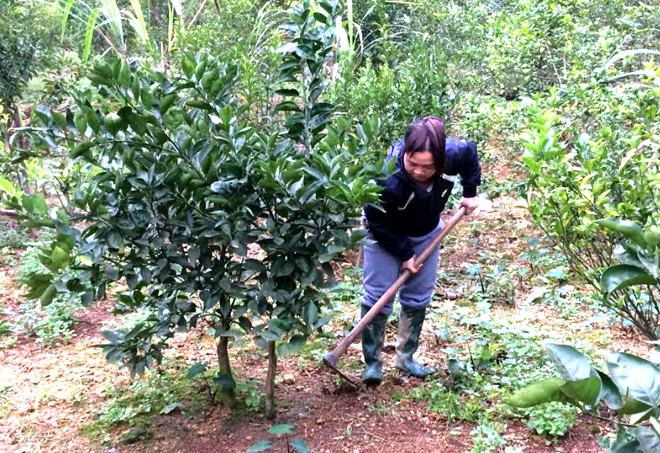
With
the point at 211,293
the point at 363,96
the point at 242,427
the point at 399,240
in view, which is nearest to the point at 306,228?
the point at 211,293

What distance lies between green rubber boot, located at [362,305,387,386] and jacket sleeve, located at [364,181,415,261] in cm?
36

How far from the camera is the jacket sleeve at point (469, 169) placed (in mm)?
2877

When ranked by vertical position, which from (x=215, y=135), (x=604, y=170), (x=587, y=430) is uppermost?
(x=604, y=170)

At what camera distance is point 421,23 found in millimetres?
6598

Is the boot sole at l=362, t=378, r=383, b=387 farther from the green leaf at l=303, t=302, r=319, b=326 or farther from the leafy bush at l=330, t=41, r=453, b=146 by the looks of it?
the leafy bush at l=330, t=41, r=453, b=146

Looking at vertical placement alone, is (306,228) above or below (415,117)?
below

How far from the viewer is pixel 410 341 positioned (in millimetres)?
3084

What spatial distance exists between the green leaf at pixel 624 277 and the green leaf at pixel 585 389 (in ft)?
1.51

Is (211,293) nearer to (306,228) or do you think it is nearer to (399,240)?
(306,228)

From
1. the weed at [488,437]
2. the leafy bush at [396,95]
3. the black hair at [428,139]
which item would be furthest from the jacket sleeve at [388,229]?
the leafy bush at [396,95]

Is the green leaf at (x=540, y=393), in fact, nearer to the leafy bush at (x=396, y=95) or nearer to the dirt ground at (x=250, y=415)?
the dirt ground at (x=250, y=415)

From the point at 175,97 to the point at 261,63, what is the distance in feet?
7.18

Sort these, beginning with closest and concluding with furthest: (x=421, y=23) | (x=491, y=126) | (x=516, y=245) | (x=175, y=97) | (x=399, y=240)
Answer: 1. (x=175, y=97)
2. (x=399, y=240)
3. (x=491, y=126)
4. (x=516, y=245)
5. (x=421, y=23)

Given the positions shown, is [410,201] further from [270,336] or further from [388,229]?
[270,336]
